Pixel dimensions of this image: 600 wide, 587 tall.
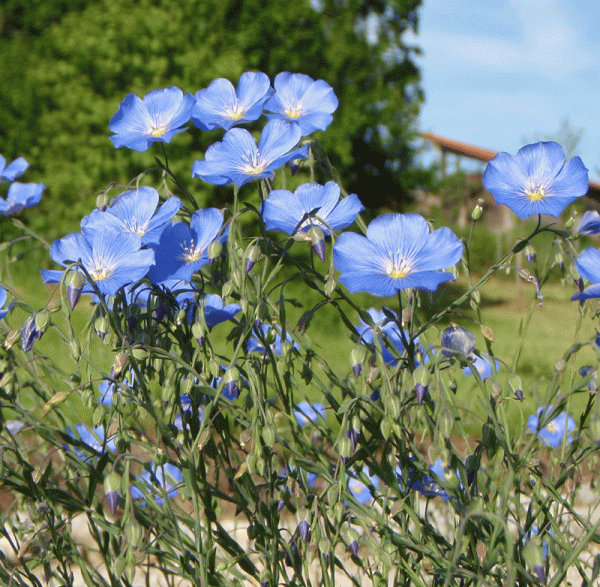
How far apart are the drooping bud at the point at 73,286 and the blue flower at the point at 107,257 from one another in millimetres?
38

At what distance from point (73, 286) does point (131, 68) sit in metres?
6.68

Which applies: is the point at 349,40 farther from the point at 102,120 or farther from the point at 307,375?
the point at 307,375

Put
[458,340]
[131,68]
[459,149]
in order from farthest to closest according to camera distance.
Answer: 1. [459,149]
2. [131,68]
3. [458,340]

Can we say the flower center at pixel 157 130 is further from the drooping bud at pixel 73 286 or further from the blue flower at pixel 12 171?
the blue flower at pixel 12 171

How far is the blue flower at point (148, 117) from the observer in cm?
125

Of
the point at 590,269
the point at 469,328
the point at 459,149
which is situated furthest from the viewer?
the point at 459,149

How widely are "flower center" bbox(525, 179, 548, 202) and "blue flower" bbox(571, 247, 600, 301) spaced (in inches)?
6.7

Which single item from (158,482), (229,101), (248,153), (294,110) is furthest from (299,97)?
(158,482)

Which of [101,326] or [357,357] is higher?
[357,357]

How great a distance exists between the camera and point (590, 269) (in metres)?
0.97

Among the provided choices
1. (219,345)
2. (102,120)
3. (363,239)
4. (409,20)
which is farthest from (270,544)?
(409,20)

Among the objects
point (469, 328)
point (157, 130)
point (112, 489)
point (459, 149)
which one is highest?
point (459, 149)

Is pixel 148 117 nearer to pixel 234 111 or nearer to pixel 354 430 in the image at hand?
pixel 234 111

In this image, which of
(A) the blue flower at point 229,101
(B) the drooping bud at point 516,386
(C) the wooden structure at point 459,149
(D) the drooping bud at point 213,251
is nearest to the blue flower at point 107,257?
(D) the drooping bud at point 213,251
